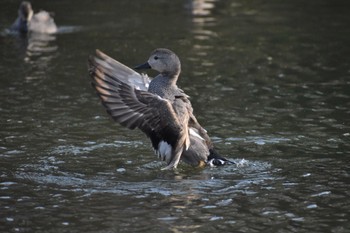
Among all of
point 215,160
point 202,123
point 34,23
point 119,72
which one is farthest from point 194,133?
point 34,23

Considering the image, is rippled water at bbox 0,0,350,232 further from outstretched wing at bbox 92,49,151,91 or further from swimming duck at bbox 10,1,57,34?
outstretched wing at bbox 92,49,151,91

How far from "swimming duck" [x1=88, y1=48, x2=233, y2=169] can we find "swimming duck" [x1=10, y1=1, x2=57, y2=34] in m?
8.59

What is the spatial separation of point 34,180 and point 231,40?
8678 millimetres

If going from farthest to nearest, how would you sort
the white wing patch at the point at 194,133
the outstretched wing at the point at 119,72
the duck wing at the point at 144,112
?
the white wing patch at the point at 194,133 < the outstretched wing at the point at 119,72 < the duck wing at the point at 144,112

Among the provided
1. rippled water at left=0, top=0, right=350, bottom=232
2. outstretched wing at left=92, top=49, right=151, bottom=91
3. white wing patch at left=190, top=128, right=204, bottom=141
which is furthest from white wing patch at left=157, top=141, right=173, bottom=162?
outstretched wing at left=92, top=49, right=151, bottom=91

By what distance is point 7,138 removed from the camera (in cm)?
1131

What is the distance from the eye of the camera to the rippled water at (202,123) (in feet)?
28.0

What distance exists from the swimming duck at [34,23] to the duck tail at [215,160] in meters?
9.33

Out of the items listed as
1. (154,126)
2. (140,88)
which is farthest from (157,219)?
(140,88)

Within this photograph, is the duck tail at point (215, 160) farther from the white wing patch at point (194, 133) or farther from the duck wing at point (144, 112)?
the duck wing at point (144, 112)

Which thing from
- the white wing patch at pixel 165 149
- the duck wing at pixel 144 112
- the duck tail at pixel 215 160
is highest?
the duck wing at pixel 144 112

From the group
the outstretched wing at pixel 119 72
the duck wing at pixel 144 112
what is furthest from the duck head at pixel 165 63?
the duck wing at pixel 144 112

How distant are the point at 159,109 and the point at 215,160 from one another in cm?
105

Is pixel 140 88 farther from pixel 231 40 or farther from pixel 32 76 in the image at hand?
pixel 231 40
